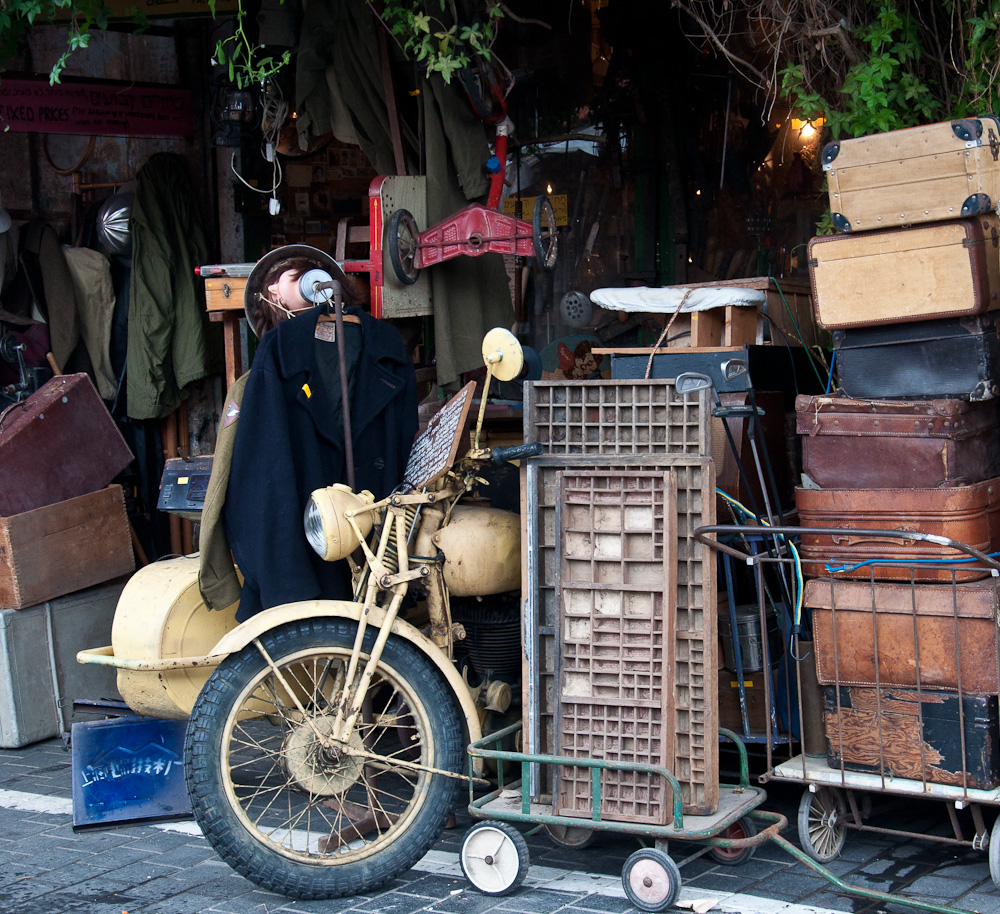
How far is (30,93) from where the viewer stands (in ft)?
23.3

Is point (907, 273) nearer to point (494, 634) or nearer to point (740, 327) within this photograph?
point (740, 327)

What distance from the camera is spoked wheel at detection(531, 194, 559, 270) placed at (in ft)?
17.9

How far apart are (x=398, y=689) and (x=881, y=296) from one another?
7.40ft

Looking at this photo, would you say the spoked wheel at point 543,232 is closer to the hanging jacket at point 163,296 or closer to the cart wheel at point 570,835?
the cart wheel at point 570,835

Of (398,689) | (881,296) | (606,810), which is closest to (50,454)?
(398,689)

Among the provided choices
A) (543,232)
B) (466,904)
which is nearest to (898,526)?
(466,904)

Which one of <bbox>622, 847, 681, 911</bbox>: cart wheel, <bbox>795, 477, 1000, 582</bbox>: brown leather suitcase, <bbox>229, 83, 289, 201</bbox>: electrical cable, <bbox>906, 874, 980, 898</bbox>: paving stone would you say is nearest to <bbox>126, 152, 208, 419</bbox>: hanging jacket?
<bbox>229, 83, 289, 201</bbox>: electrical cable

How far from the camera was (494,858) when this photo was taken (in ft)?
13.5

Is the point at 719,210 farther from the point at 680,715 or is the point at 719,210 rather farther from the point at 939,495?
the point at 680,715

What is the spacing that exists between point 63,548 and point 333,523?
9.00 ft

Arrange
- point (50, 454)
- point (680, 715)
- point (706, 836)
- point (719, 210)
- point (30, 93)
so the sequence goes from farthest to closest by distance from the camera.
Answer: point (719, 210)
point (30, 93)
point (50, 454)
point (680, 715)
point (706, 836)

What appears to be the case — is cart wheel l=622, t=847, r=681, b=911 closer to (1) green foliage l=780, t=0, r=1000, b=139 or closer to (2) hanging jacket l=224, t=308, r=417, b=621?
(2) hanging jacket l=224, t=308, r=417, b=621

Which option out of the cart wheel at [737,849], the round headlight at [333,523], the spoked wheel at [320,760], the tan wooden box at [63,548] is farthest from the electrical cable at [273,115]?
the cart wheel at [737,849]

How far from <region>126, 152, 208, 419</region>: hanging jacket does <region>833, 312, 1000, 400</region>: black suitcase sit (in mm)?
4886
